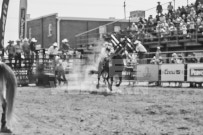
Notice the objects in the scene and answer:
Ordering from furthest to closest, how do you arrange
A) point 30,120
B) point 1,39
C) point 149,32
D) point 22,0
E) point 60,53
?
point 149,32 < point 22,0 < point 60,53 < point 1,39 < point 30,120

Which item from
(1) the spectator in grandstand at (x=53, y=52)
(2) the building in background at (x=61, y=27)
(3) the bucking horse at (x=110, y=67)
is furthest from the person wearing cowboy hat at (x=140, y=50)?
(2) the building in background at (x=61, y=27)

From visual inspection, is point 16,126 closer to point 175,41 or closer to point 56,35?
point 175,41

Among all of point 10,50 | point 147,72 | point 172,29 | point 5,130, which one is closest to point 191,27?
point 172,29

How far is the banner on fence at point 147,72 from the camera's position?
72.9ft

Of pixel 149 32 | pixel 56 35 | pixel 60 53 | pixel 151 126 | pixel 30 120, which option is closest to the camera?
→ pixel 151 126

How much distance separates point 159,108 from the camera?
11.2 m

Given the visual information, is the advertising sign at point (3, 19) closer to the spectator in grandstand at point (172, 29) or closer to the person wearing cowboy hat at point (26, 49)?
the person wearing cowboy hat at point (26, 49)

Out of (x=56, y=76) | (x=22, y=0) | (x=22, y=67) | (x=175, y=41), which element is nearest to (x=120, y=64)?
(x=56, y=76)

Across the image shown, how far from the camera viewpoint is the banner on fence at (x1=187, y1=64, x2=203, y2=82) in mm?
19703

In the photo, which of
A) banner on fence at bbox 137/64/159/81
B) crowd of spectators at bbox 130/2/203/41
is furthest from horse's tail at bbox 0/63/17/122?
crowd of spectators at bbox 130/2/203/41

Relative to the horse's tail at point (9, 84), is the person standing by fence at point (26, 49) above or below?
above

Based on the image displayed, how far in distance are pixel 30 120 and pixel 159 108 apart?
12.9 ft

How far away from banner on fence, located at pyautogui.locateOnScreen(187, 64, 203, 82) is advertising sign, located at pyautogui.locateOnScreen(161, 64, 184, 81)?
496 mm

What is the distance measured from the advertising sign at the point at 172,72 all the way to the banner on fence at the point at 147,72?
51 cm
